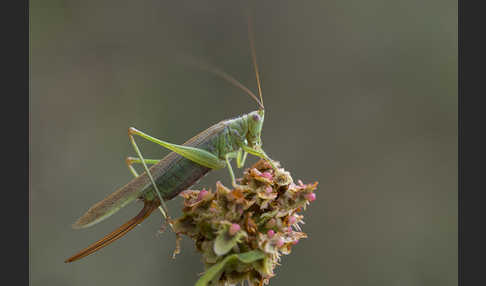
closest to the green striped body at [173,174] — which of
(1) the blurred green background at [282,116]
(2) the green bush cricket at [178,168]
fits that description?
(2) the green bush cricket at [178,168]

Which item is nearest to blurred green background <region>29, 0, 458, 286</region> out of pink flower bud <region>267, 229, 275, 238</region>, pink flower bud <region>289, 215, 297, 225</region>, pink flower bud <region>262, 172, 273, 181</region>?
pink flower bud <region>262, 172, 273, 181</region>

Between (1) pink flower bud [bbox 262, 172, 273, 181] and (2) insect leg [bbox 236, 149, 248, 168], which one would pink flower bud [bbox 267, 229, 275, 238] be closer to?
(1) pink flower bud [bbox 262, 172, 273, 181]

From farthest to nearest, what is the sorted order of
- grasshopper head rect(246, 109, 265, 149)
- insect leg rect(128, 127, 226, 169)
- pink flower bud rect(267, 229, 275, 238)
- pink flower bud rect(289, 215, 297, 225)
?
grasshopper head rect(246, 109, 265, 149) → insect leg rect(128, 127, 226, 169) → pink flower bud rect(289, 215, 297, 225) → pink flower bud rect(267, 229, 275, 238)

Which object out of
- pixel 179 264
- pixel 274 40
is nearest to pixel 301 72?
pixel 274 40

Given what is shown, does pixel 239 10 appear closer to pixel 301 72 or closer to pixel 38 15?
pixel 301 72

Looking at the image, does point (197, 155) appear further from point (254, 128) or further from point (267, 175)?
point (267, 175)

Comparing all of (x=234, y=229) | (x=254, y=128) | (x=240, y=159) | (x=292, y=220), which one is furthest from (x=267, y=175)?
(x=240, y=159)
